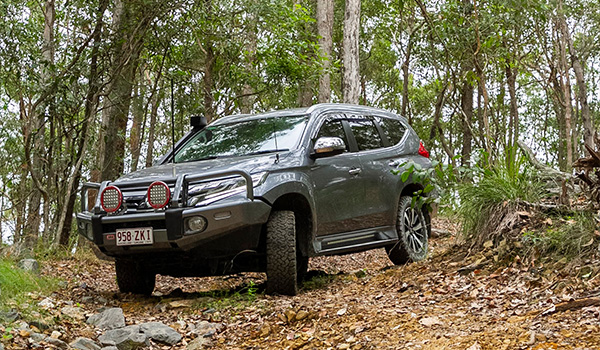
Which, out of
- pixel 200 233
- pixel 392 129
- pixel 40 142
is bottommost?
pixel 200 233

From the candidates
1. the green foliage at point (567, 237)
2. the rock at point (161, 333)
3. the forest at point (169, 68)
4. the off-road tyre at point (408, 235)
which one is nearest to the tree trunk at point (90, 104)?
the forest at point (169, 68)

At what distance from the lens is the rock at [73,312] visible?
19.0ft

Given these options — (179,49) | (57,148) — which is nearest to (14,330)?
(57,148)

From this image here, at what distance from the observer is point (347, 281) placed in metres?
Result: 7.81

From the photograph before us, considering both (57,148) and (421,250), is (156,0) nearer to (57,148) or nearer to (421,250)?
(57,148)

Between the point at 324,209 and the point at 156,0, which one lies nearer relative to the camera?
the point at 324,209

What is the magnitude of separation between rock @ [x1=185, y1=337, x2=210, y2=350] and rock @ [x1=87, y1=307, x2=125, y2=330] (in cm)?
71

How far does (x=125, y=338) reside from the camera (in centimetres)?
519

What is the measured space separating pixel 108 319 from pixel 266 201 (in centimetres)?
169

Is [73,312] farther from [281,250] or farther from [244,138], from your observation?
[244,138]

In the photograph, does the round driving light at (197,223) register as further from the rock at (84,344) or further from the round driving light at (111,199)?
the rock at (84,344)

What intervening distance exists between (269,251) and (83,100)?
5.62 m

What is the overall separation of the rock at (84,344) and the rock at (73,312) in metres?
0.82

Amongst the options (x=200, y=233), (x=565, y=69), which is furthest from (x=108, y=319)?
(x=565, y=69)
